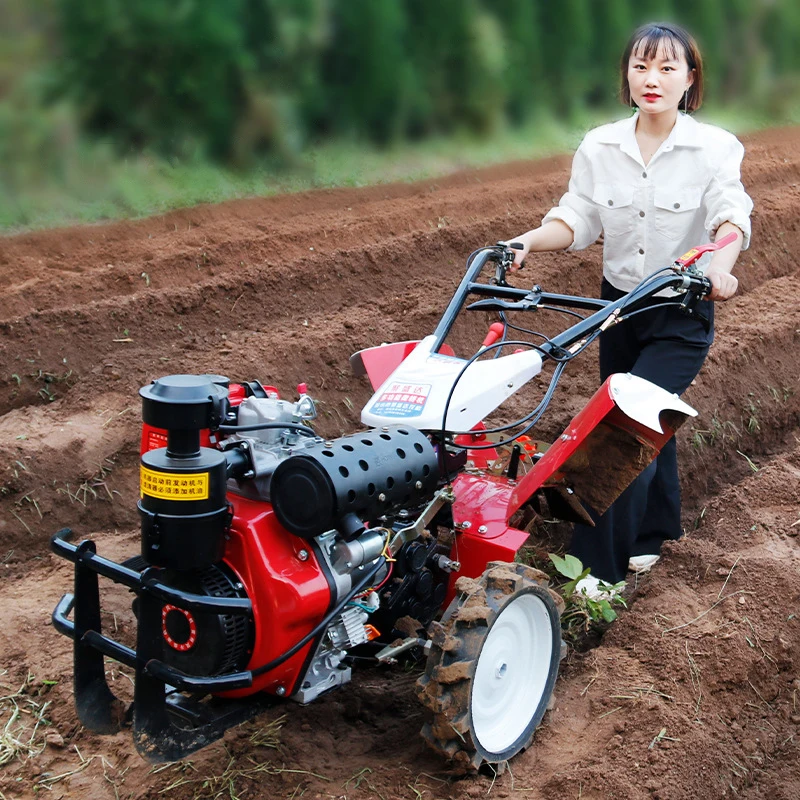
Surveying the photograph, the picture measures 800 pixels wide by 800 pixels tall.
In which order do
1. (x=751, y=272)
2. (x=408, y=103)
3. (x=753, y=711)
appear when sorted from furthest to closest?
(x=408, y=103) < (x=751, y=272) < (x=753, y=711)

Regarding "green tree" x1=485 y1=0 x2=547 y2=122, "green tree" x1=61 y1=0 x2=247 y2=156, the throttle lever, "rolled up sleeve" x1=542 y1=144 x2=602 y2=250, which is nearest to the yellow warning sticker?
the throttle lever

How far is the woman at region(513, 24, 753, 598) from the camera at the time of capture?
369cm

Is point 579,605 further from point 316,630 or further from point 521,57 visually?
point 521,57

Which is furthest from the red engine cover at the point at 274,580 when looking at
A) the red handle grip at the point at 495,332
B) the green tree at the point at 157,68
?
the green tree at the point at 157,68

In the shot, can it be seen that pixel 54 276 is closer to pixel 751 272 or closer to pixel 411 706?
pixel 411 706

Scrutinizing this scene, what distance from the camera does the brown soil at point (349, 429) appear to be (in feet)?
9.61

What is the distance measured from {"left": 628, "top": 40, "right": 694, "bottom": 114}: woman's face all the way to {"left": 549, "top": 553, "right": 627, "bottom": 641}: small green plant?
5.14ft

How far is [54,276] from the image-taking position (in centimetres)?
605

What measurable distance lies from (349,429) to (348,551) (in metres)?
2.42

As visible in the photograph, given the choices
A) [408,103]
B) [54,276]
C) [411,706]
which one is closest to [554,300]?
[411,706]

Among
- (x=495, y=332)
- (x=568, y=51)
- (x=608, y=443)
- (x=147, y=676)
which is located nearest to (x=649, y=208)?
(x=495, y=332)

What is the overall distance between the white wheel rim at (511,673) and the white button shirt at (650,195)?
1.47 m

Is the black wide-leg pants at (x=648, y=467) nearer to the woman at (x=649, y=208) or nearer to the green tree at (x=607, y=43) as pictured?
the woman at (x=649, y=208)

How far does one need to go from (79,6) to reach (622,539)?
16.7 feet
